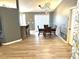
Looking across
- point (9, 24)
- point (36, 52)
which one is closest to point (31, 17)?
point (9, 24)

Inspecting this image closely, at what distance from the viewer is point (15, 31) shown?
6727mm

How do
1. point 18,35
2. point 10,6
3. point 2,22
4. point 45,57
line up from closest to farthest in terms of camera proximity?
point 45,57 < point 2,22 < point 10,6 < point 18,35

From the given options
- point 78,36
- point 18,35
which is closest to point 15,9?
point 18,35

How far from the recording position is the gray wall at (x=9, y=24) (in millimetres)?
6008

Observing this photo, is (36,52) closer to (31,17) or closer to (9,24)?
(9,24)

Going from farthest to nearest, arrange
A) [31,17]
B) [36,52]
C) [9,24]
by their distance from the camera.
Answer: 1. [31,17]
2. [9,24]
3. [36,52]

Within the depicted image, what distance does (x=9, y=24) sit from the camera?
630 cm

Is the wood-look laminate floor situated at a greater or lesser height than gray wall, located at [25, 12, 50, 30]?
lesser

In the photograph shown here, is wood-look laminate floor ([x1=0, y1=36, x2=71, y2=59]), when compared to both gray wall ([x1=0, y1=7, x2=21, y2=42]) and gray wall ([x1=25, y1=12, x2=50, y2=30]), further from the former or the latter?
gray wall ([x1=25, y1=12, x2=50, y2=30])

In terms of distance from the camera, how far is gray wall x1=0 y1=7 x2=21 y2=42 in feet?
19.7

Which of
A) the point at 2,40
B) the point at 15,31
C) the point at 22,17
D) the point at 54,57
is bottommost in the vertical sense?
the point at 54,57

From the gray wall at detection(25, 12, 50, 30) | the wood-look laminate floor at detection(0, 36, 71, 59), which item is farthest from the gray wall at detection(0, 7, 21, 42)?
the gray wall at detection(25, 12, 50, 30)

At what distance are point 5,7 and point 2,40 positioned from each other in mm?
1947

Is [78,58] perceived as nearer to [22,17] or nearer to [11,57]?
[11,57]
